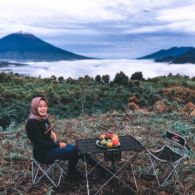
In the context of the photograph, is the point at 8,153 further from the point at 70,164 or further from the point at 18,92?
the point at 18,92

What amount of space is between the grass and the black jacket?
48 centimetres

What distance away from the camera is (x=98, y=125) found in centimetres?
1006

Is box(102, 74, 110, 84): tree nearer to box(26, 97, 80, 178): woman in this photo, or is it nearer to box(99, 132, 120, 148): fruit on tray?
box(26, 97, 80, 178): woman

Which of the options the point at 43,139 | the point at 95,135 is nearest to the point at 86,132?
the point at 95,135

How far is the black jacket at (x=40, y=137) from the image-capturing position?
17.2 feet

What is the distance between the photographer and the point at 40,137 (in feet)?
17.3

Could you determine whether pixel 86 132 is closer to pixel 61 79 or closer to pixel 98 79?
pixel 98 79

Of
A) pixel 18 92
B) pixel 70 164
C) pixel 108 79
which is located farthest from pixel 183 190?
pixel 108 79

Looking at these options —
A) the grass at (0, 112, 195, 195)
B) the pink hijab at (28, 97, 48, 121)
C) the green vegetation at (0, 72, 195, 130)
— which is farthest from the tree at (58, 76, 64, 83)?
the pink hijab at (28, 97, 48, 121)

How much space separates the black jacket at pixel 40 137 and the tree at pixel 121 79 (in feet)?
77.7

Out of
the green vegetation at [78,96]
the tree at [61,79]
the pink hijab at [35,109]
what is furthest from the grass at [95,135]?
the tree at [61,79]

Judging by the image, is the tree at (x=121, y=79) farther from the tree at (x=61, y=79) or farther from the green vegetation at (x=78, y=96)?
the tree at (x=61, y=79)

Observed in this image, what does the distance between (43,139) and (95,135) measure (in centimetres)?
350

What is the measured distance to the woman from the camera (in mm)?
5250
